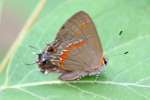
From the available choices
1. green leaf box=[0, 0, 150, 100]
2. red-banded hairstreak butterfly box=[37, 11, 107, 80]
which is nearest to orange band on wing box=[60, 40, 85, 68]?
red-banded hairstreak butterfly box=[37, 11, 107, 80]

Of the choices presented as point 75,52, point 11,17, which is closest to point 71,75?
point 75,52

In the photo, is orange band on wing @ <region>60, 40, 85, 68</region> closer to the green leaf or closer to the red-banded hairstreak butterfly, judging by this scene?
the red-banded hairstreak butterfly

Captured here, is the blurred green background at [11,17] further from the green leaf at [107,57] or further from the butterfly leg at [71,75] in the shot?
the butterfly leg at [71,75]

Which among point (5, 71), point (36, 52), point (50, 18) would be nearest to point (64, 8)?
point (50, 18)

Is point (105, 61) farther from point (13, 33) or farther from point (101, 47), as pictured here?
point (13, 33)

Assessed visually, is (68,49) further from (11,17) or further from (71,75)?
(11,17)
